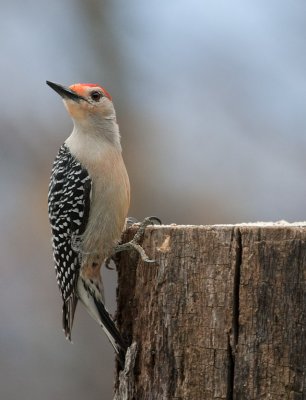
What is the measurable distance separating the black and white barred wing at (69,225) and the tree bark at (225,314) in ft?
3.32

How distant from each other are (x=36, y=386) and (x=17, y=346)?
0.52 meters

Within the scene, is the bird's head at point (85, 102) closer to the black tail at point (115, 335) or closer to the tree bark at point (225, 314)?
the black tail at point (115, 335)

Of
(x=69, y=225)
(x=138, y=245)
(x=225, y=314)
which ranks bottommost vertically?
(x=225, y=314)

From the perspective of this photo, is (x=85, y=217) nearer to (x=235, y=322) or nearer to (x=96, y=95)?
(x=96, y=95)

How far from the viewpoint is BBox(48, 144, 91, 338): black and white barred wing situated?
4.43m

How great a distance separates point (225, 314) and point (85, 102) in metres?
2.00

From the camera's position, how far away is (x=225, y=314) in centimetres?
322

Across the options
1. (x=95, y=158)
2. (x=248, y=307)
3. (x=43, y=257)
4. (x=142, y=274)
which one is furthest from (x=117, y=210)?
(x=43, y=257)

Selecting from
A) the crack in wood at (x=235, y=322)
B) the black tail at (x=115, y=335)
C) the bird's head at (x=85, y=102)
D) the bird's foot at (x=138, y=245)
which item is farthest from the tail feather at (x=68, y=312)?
the crack in wood at (x=235, y=322)

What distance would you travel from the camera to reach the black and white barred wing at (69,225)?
4434mm

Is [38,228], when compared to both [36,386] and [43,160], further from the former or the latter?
[36,386]

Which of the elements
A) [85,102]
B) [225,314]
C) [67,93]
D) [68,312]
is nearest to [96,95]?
[85,102]

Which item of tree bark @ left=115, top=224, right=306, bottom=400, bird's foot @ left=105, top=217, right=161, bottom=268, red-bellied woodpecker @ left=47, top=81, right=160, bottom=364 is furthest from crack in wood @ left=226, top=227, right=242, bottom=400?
red-bellied woodpecker @ left=47, top=81, right=160, bottom=364

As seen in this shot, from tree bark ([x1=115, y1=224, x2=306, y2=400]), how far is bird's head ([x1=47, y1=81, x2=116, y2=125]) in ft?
4.84
